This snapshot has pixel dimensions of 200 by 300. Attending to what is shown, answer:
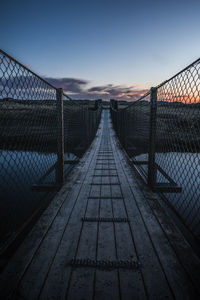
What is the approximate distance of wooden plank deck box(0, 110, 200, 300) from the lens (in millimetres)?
1084

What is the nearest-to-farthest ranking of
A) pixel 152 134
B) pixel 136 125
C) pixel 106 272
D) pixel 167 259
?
pixel 106 272 < pixel 167 259 < pixel 152 134 < pixel 136 125

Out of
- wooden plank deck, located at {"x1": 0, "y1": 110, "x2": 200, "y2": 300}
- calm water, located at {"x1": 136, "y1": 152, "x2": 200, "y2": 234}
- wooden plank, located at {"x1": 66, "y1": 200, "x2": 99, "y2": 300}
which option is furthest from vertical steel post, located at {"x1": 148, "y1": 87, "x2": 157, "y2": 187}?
wooden plank, located at {"x1": 66, "y1": 200, "x2": 99, "y2": 300}

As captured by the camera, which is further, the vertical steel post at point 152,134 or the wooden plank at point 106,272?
the vertical steel post at point 152,134

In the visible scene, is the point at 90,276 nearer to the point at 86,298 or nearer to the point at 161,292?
the point at 86,298

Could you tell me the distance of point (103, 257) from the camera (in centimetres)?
135

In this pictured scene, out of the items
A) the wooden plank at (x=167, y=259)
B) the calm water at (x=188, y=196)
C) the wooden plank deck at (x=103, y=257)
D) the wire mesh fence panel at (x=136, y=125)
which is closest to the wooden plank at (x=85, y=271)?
the wooden plank deck at (x=103, y=257)

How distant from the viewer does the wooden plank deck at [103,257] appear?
1.08 m

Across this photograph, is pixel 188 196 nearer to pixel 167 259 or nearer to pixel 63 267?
pixel 167 259

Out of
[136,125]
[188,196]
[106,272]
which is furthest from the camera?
[136,125]

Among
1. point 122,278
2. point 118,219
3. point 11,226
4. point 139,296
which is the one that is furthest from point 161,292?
point 11,226

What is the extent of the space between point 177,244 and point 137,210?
2.18ft

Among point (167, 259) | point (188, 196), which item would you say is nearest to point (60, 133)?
point (167, 259)

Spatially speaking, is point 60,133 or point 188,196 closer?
point 60,133

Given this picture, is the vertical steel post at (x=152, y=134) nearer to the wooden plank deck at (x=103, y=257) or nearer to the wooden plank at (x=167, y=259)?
the wooden plank deck at (x=103, y=257)
